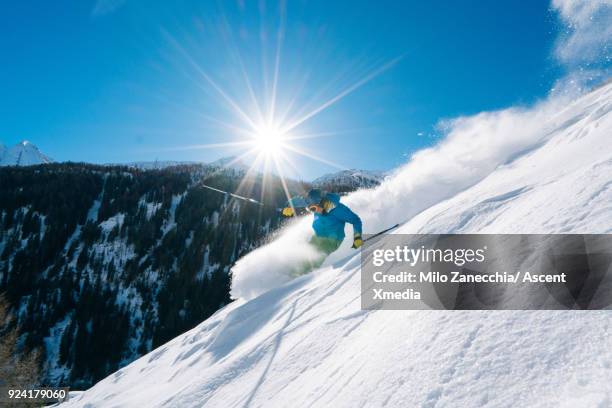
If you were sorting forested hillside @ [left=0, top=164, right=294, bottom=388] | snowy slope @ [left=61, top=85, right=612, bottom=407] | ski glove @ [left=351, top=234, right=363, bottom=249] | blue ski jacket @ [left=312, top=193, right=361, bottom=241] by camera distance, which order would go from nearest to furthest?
snowy slope @ [left=61, top=85, right=612, bottom=407] < ski glove @ [left=351, top=234, right=363, bottom=249] < blue ski jacket @ [left=312, top=193, right=361, bottom=241] < forested hillside @ [left=0, top=164, right=294, bottom=388]

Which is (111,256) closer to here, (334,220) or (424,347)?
(334,220)

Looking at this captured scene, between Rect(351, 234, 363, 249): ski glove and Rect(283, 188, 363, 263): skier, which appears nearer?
Rect(351, 234, 363, 249): ski glove

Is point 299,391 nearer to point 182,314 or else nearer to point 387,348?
point 387,348

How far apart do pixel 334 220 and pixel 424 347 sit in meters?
6.50

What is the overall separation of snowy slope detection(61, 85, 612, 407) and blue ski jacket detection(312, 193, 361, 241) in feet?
5.58

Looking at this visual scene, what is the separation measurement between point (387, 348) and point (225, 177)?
14009cm

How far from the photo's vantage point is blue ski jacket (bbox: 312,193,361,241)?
848 centimetres

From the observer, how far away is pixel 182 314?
81.2 meters

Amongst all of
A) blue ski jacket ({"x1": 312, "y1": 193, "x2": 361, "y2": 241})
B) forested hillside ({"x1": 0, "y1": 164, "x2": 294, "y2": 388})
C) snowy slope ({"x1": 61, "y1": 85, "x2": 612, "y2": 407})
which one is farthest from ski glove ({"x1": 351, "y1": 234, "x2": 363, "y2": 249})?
forested hillside ({"x1": 0, "y1": 164, "x2": 294, "y2": 388})

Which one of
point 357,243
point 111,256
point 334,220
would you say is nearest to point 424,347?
point 357,243

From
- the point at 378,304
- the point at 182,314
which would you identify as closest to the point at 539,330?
the point at 378,304

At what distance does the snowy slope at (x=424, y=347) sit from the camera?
1583 millimetres

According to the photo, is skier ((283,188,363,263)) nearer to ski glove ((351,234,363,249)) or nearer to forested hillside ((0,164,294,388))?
ski glove ((351,234,363,249))

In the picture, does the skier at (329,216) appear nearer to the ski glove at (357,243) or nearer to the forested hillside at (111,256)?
the ski glove at (357,243)
